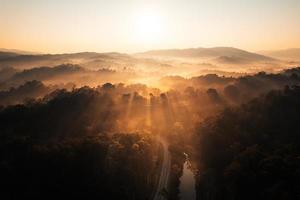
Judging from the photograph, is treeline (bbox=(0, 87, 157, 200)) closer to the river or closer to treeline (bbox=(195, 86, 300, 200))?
the river

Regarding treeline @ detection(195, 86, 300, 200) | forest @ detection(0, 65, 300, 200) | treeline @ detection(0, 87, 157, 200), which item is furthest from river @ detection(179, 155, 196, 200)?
treeline @ detection(0, 87, 157, 200)

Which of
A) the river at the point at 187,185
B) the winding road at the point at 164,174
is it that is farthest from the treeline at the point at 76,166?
the river at the point at 187,185

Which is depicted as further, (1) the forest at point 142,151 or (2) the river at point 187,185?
(2) the river at point 187,185

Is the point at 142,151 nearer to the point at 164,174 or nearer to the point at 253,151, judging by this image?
the point at 164,174

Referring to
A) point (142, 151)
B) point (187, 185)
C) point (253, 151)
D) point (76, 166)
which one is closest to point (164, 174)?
point (187, 185)

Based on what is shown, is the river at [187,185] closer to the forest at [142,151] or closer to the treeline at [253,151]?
the forest at [142,151]

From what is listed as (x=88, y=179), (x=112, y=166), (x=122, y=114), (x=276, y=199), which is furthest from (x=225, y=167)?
(x=122, y=114)

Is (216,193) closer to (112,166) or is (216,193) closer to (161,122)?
(112,166)
